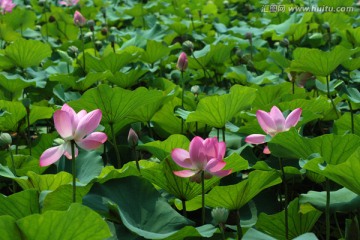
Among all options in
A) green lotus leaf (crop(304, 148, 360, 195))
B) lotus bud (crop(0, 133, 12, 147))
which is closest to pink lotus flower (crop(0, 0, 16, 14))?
lotus bud (crop(0, 133, 12, 147))

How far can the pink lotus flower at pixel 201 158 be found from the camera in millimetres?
1005

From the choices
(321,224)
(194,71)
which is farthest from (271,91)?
(194,71)

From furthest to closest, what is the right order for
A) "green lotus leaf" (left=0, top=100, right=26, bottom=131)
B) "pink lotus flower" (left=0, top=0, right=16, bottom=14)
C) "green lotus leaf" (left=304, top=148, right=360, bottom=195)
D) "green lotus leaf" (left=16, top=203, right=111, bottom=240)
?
"pink lotus flower" (left=0, top=0, right=16, bottom=14) < "green lotus leaf" (left=0, top=100, right=26, bottom=131) < "green lotus leaf" (left=304, top=148, right=360, bottom=195) < "green lotus leaf" (left=16, top=203, right=111, bottom=240)

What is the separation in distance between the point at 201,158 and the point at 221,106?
1.33 feet

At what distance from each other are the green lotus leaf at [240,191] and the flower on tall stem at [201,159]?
2.5 inches

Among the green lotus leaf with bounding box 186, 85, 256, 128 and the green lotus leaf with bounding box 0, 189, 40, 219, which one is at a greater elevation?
the green lotus leaf with bounding box 0, 189, 40, 219

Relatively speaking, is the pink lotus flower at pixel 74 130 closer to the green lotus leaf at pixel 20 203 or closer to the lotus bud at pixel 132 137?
the green lotus leaf at pixel 20 203

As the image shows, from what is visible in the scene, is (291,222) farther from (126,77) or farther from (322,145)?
(126,77)

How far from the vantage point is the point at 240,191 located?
42.8 inches

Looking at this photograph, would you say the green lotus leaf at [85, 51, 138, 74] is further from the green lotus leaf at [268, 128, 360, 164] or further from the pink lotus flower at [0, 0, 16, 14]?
the pink lotus flower at [0, 0, 16, 14]

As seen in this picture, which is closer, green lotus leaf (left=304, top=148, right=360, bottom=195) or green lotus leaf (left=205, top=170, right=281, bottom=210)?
green lotus leaf (left=304, top=148, right=360, bottom=195)

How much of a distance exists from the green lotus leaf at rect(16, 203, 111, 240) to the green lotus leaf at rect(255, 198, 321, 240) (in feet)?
1.29

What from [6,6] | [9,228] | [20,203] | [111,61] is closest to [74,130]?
[20,203]

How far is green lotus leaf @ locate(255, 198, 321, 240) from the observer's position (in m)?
1.12
